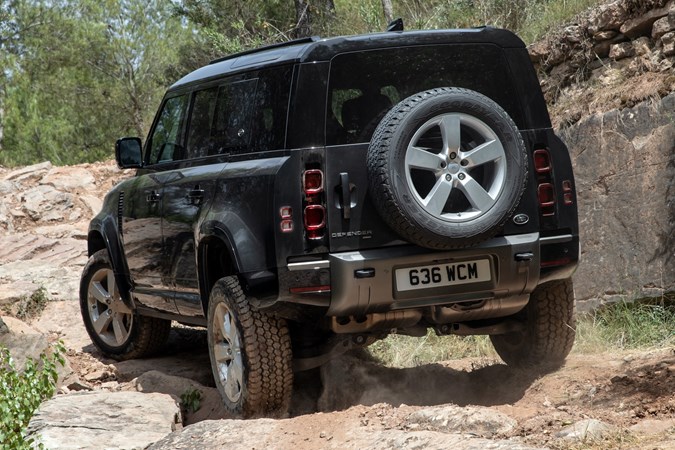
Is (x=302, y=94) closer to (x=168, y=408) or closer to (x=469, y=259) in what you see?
(x=469, y=259)

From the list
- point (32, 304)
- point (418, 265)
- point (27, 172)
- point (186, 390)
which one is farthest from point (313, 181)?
point (27, 172)

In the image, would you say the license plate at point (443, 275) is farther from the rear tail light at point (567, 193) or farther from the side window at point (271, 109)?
the side window at point (271, 109)

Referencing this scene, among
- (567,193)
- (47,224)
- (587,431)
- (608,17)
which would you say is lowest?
(587,431)

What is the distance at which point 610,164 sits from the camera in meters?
7.71

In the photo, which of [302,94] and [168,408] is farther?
[168,408]

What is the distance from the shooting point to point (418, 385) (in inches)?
250

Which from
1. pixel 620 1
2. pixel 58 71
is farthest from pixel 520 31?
pixel 58 71

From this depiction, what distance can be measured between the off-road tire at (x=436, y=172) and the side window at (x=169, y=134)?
1.93 m

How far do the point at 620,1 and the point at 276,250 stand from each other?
15.7 feet

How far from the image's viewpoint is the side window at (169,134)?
6.77 meters

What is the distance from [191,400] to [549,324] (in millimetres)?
2240

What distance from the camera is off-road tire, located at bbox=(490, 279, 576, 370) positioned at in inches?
239

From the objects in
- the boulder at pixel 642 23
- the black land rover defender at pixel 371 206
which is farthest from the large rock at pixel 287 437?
the boulder at pixel 642 23

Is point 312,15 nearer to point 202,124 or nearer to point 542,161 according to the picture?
point 202,124
